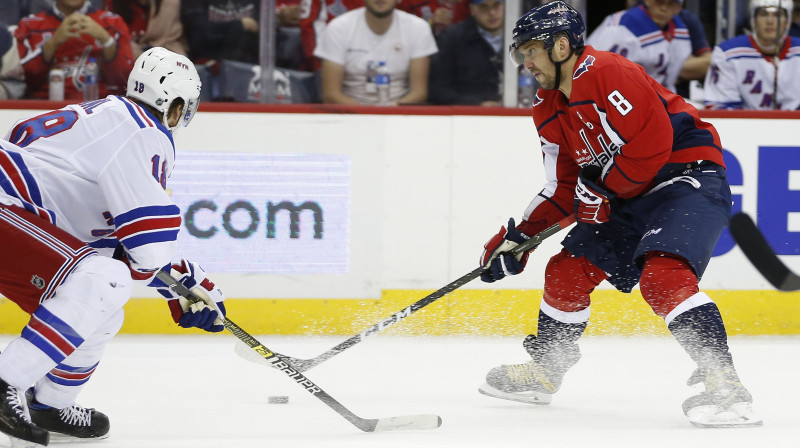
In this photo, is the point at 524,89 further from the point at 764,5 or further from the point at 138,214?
the point at 138,214

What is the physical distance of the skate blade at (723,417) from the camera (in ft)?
9.18

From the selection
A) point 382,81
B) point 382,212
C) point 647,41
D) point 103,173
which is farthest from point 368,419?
point 647,41

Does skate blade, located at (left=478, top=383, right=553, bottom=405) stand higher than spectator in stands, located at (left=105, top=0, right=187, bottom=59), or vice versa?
spectator in stands, located at (left=105, top=0, right=187, bottom=59)

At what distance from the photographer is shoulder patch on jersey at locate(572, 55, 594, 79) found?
2.86 metres

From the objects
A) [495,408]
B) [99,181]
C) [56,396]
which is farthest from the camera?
[495,408]

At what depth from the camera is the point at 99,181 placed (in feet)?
8.11

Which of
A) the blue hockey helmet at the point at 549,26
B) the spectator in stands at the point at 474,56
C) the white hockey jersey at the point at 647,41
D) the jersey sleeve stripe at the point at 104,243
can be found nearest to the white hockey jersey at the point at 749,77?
the white hockey jersey at the point at 647,41

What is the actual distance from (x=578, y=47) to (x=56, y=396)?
161 cm

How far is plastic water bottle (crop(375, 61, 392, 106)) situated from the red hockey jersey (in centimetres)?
134

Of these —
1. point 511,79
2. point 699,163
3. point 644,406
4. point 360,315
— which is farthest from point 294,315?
point 699,163

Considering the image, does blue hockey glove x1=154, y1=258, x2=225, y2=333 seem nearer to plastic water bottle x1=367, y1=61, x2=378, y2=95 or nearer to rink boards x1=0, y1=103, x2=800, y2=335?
rink boards x1=0, y1=103, x2=800, y2=335

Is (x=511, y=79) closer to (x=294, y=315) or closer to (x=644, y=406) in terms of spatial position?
(x=294, y=315)

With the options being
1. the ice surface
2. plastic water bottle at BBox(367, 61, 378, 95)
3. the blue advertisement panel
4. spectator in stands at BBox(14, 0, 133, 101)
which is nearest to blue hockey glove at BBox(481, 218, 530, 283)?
the ice surface

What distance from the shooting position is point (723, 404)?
9.16 feet
